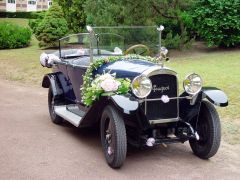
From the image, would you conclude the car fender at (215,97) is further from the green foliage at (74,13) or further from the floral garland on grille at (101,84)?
the green foliage at (74,13)

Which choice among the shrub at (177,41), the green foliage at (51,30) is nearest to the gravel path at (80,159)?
the shrub at (177,41)

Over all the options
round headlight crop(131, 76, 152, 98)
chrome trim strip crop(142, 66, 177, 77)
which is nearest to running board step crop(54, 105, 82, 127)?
round headlight crop(131, 76, 152, 98)

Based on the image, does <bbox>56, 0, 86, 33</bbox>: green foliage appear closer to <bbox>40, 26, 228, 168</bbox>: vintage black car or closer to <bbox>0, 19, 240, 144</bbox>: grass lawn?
<bbox>0, 19, 240, 144</bbox>: grass lawn

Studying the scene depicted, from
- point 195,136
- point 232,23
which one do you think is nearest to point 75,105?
point 195,136

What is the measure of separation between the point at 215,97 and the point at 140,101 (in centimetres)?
98

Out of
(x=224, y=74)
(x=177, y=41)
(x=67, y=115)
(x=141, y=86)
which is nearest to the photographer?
(x=141, y=86)

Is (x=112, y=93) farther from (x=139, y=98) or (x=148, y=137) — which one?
(x=148, y=137)

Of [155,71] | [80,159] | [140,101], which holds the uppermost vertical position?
[155,71]

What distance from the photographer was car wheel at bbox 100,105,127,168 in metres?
5.03

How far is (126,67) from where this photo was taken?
225 inches

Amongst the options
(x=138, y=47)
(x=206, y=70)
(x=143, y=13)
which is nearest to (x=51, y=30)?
(x=143, y=13)

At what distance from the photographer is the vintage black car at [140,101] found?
5.14 metres

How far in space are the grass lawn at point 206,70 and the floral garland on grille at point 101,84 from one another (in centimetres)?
206

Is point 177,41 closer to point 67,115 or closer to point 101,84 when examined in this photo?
point 67,115
